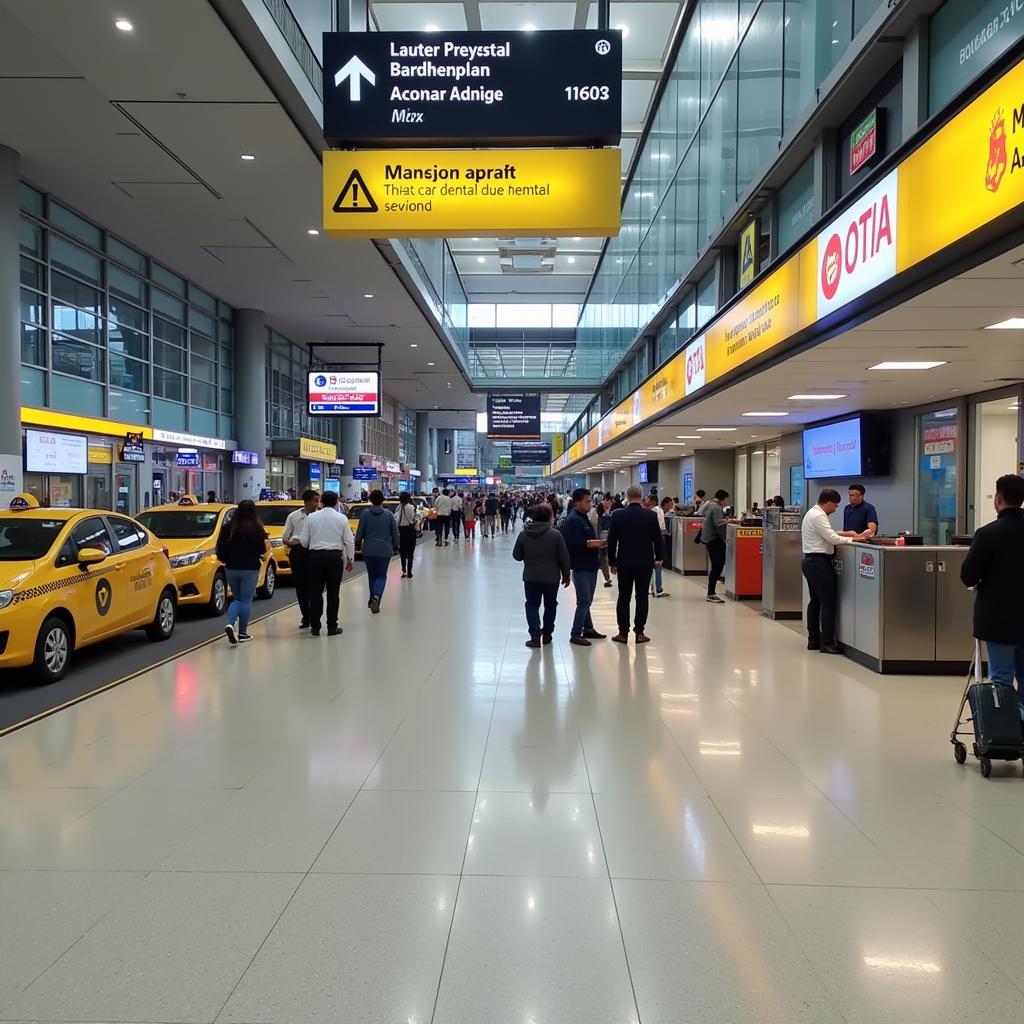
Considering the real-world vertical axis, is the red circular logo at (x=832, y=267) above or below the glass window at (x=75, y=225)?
below

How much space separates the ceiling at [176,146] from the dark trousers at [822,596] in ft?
29.3

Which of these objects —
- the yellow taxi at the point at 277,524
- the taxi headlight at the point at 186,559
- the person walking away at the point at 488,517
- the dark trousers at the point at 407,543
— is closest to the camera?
the taxi headlight at the point at 186,559

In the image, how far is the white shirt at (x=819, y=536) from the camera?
354 inches

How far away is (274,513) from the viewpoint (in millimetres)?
17062

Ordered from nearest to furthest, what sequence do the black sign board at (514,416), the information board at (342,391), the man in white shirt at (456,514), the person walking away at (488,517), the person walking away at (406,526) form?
the person walking away at (406,526) → the information board at (342,391) → the man in white shirt at (456,514) → the person walking away at (488,517) → the black sign board at (514,416)

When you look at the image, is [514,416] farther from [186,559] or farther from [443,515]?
[186,559]

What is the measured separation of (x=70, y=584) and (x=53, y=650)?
2.14 ft

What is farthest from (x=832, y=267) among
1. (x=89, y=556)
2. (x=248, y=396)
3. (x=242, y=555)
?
(x=248, y=396)

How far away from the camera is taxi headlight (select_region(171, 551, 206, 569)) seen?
11266mm

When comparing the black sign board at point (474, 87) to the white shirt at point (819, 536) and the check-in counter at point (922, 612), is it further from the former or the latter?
the check-in counter at point (922, 612)

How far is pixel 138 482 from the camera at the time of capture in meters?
19.0

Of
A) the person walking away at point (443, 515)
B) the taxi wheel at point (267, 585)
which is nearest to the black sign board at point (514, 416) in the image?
the person walking away at point (443, 515)

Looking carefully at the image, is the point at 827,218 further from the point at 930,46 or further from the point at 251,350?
the point at 251,350

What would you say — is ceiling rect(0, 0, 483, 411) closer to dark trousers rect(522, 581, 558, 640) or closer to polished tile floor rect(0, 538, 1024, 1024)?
dark trousers rect(522, 581, 558, 640)
